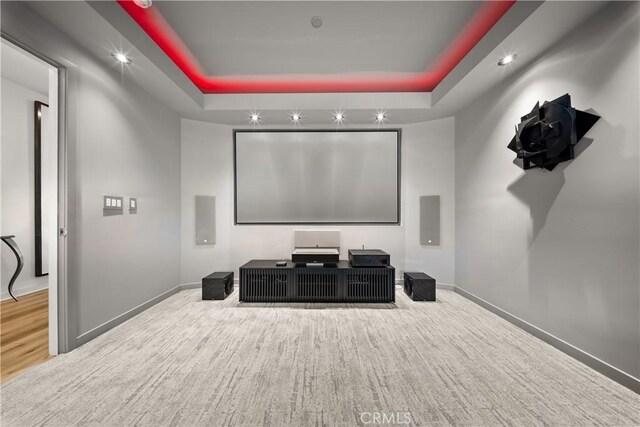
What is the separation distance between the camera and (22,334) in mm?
2428

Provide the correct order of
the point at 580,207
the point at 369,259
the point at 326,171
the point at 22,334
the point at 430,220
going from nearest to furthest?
the point at 580,207, the point at 22,334, the point at 369,259, the point at 430,220, the point at 326,171

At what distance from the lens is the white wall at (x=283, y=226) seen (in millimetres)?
4043

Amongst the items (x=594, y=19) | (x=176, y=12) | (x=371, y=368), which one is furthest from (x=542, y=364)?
(x=176, y=12)

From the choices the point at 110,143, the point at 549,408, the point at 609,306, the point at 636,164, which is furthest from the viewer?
the point at 110,143

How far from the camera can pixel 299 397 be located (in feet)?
5.32

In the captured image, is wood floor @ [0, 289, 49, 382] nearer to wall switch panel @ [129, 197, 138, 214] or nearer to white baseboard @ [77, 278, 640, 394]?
white baseboard @ [77, 278, 640, 394]

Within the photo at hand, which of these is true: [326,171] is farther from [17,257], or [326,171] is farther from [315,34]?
[17,257]

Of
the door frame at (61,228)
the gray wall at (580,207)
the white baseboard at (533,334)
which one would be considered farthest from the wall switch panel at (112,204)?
the gray wall at (580,207)

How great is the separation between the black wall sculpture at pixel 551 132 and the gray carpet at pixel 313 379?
1.73 m

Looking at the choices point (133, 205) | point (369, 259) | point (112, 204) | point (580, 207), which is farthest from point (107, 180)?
point (580, 207)

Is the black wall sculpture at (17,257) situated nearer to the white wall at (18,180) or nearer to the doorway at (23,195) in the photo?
the doorway at (23,195)

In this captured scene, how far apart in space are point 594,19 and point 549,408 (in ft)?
9.46

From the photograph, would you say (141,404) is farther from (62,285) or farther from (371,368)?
(371,368)

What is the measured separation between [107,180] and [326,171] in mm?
2864
